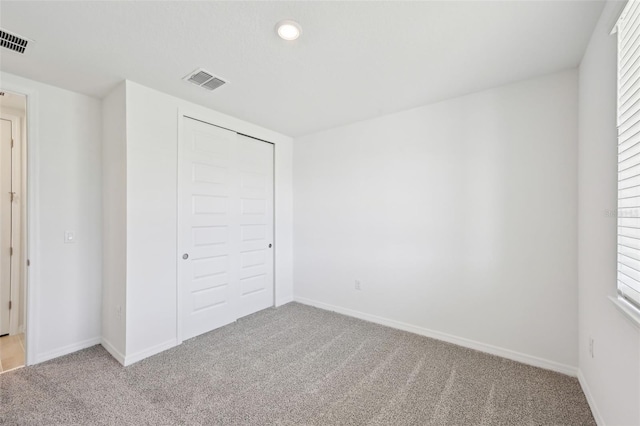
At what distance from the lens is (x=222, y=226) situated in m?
3.26

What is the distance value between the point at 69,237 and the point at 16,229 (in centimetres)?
99

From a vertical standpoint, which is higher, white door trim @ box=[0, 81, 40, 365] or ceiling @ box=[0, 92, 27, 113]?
ceiling @ box=[0, 92, 27, 113]

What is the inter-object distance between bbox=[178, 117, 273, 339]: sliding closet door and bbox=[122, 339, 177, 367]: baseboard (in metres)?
0.16

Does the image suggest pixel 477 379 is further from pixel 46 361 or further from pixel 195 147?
pixel 46 361

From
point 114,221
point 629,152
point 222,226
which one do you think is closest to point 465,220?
point 629,152

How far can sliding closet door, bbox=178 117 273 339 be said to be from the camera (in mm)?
2906

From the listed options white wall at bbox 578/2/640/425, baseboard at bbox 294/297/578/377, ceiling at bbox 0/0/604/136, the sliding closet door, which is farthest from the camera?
the sliding closet door

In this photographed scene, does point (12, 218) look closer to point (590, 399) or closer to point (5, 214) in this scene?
point (5, 214)

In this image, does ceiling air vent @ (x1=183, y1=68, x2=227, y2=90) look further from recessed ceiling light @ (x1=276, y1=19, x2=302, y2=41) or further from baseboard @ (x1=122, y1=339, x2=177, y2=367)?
baseboard @ (x1=122, y1=339, x2=177, y2=367)

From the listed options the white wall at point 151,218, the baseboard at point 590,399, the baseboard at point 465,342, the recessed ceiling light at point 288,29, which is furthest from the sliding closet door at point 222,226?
the baseboard at point 590,399

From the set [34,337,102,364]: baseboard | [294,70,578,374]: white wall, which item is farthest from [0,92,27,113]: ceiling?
[294,70,578,374]: white wall

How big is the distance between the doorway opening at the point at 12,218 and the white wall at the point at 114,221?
1.03 meters

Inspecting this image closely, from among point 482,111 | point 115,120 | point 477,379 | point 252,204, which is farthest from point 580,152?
point 115,120

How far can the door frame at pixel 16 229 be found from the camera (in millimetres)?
2955
